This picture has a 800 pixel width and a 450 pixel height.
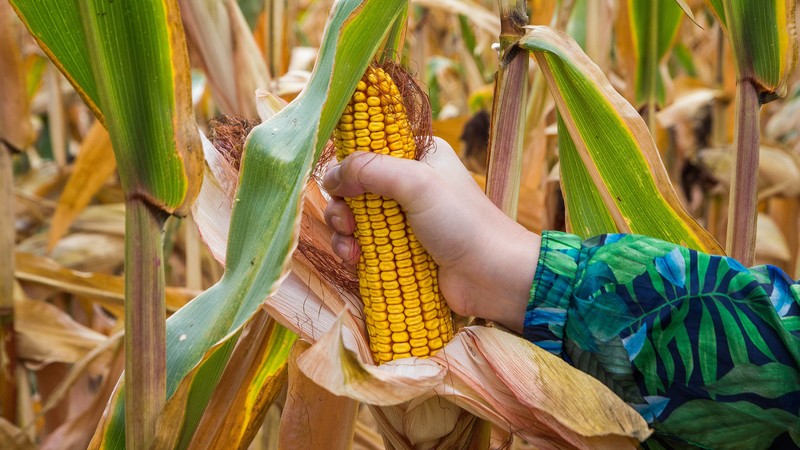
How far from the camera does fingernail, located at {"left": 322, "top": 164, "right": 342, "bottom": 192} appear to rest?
0.72 meters

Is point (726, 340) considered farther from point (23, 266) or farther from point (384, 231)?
point (23, 266)

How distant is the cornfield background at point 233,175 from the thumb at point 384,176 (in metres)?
0.17

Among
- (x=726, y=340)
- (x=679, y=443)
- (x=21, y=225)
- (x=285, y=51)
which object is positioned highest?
(x=285, y=51)

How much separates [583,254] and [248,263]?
32 cm

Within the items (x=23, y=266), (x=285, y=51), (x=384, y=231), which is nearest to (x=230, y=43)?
(x=285, y=51)

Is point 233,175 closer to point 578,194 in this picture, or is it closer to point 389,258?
point 389,258

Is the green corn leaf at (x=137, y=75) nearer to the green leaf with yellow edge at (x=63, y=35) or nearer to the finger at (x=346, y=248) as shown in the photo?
the green leaf with yellow edge at (x=63, y=35)

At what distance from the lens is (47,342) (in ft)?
4.74

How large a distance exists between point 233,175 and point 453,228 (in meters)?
0.27

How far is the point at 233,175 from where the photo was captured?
0.84 metres

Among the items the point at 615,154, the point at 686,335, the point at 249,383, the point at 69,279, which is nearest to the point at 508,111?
the point at 615,154

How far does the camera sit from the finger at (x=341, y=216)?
760mm

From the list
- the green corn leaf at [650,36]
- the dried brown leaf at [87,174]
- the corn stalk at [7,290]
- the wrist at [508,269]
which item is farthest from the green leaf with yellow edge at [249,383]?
the dried brown leaf at [87,174]

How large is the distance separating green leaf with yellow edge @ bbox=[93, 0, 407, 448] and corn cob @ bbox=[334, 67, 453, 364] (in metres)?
0.06
